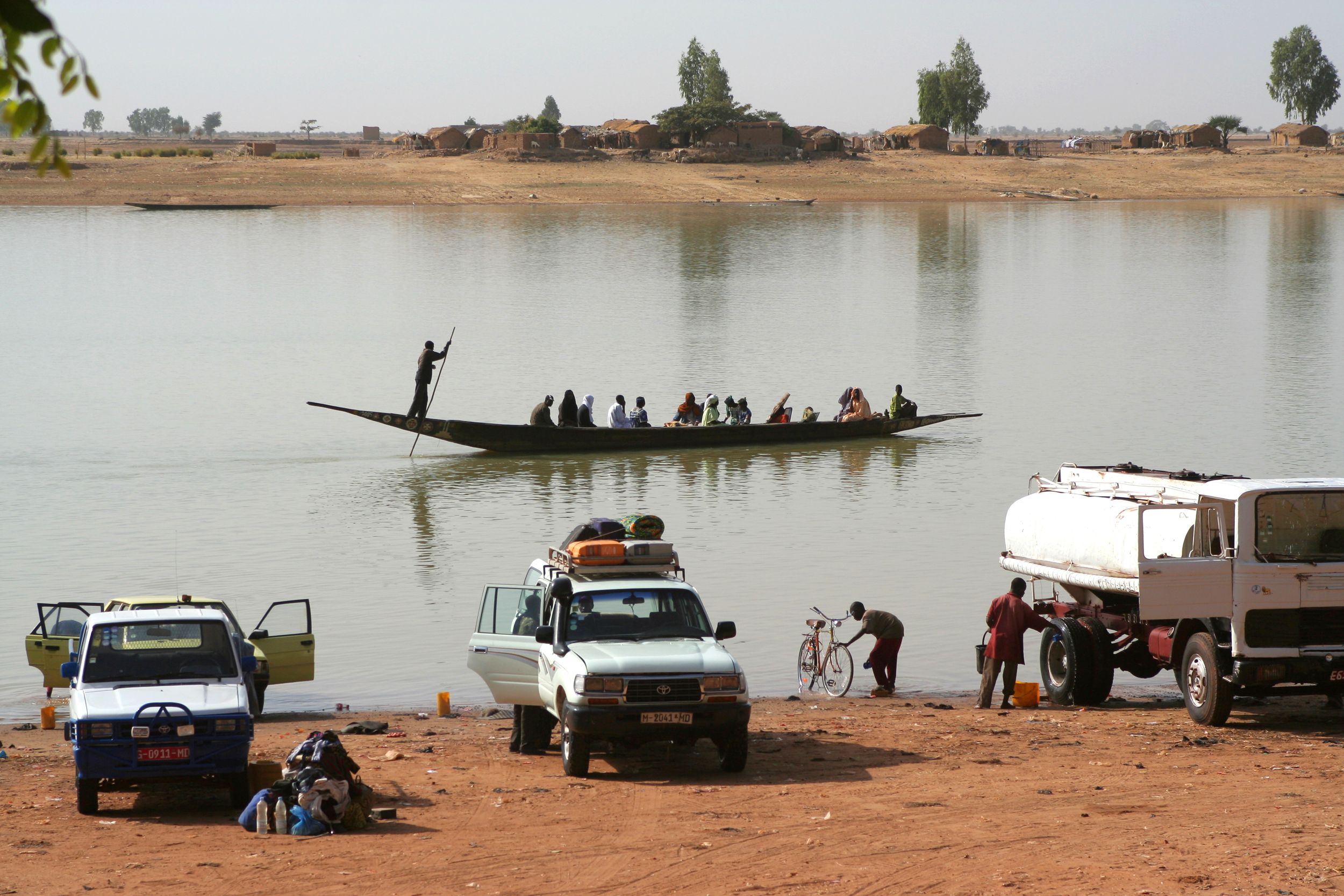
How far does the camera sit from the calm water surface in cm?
2220

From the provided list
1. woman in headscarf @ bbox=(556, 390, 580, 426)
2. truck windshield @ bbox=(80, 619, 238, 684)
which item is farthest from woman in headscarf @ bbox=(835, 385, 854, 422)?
truck windshield @ bbox=(80, 619, 238, 684)

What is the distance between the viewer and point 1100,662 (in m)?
15.2

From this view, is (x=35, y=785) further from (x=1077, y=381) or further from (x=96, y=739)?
(x=1077, y=381)

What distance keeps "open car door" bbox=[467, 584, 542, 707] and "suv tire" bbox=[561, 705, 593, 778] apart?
3.08ft

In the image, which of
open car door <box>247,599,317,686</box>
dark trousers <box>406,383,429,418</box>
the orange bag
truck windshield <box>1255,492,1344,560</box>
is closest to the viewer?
the orange bag

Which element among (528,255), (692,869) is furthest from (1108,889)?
(528,255)

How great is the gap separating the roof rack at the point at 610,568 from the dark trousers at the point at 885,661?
409 cm

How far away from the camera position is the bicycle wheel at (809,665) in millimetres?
16864

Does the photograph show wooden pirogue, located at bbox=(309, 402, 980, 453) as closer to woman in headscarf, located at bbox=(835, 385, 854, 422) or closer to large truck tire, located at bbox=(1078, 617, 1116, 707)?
woman in headscarf, located at bbox=(835, 385, 854, 422)

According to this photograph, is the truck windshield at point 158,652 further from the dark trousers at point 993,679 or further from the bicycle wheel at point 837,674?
the dark trousers at point 993,679

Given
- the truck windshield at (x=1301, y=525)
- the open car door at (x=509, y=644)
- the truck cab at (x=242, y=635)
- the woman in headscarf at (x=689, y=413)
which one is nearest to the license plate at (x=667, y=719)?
the open car door at (x=509, y=644)

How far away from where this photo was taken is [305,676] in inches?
606

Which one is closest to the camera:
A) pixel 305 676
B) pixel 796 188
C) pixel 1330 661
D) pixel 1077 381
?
pixel 1330 661

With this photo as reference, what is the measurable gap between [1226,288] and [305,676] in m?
65.5
